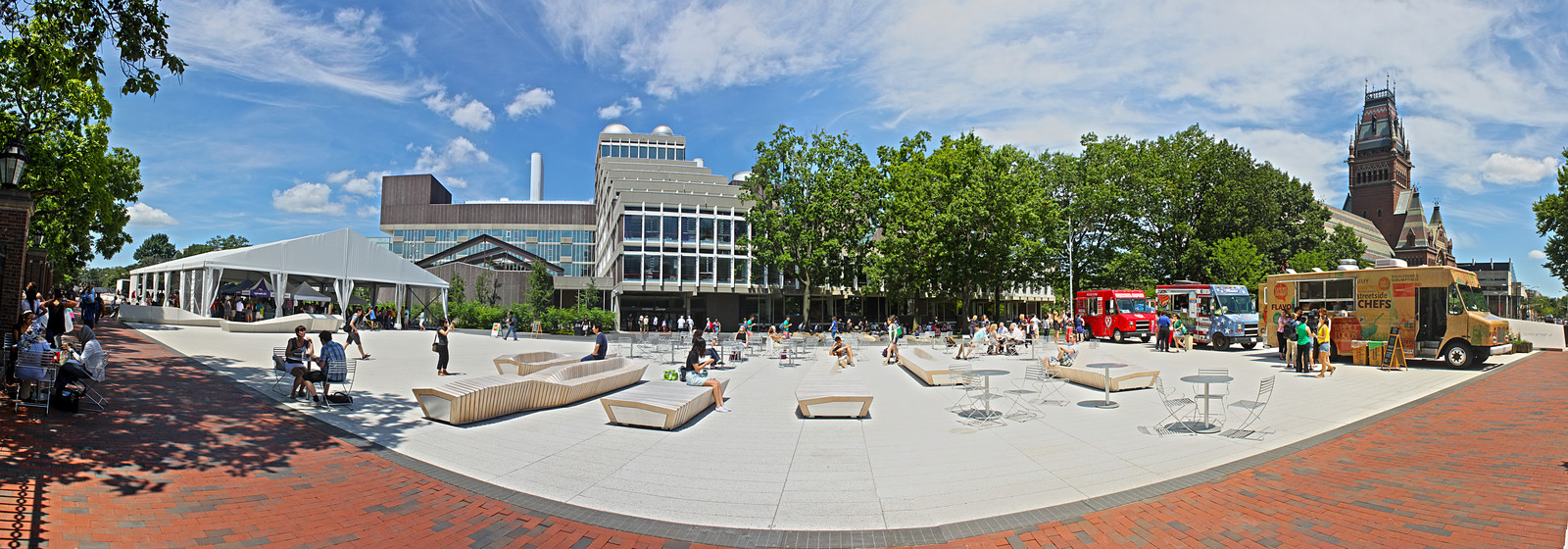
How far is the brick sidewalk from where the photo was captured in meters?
4.61

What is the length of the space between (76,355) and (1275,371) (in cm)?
2147

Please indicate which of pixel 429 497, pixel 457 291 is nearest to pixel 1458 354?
pixel 429 497

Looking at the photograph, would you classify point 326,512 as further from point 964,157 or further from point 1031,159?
point 1031,159

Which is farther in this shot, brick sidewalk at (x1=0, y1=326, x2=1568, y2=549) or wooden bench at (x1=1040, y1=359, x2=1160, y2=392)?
wooden bench at (x1=1040, y1=359, x2=1160, y2=392)

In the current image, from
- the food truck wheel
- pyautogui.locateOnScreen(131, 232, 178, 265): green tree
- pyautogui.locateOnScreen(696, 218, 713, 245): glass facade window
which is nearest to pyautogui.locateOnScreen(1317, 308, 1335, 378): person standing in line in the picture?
the food truck wheel

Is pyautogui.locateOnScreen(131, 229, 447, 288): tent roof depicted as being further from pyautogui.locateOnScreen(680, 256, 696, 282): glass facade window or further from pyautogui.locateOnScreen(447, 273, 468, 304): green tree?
pyautogui.locateOnScreen(680, 256, 696, 282): glass facade window

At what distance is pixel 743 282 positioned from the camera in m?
47.0

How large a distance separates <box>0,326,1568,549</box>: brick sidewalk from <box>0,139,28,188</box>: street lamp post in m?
3.81

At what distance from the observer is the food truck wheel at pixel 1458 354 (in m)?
16.7

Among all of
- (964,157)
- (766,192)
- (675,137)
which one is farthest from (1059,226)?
(675,137)

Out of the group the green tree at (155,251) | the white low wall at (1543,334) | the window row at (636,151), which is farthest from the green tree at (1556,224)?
the green tree at (155,251)

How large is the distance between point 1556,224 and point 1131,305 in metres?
21.9

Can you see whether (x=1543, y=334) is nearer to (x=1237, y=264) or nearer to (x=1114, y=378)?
(x=1237, y=264)

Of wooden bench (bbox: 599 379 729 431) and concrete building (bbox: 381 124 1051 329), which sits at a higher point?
concrete building (bbox: 381 124 1051 329)
